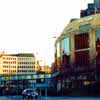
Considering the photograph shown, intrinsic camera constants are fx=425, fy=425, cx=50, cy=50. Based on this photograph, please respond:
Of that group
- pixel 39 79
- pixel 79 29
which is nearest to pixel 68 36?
pixel 79 29

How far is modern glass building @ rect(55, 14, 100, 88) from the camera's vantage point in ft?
291

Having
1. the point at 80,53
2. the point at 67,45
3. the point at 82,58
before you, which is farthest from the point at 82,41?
the point at 67,45

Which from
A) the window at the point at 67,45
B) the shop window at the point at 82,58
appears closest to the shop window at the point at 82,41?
the shop window at the point at 82,58

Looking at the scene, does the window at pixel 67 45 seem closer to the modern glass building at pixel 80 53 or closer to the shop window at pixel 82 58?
the modern glass building at pixel 80 53

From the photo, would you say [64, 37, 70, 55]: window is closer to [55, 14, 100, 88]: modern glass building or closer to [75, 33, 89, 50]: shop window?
[55, 14, 100, 88]: modern glass building

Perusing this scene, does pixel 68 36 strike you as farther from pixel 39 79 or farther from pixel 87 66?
pixel 39 79

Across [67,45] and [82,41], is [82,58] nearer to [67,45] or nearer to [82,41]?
[82,41]

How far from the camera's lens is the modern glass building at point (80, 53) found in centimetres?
8862

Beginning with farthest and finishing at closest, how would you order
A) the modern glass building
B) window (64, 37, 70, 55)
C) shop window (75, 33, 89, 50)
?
window (64, 37, 70, 55)
shop window (75, 33, 89, 50)
the modern glass building

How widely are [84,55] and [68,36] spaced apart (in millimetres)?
7127

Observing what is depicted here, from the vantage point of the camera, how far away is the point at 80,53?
9525 centimetres

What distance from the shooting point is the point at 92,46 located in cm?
9175

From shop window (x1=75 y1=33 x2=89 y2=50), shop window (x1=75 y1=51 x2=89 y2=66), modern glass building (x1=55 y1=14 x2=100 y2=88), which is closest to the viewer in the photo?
modern glass building (x1=55 y1=14 x2=100 y2=88)

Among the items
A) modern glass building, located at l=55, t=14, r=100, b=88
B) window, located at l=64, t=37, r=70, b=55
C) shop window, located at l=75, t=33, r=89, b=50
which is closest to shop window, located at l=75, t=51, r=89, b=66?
modern glass building, located at l=55, t=14, r=100, b=88
